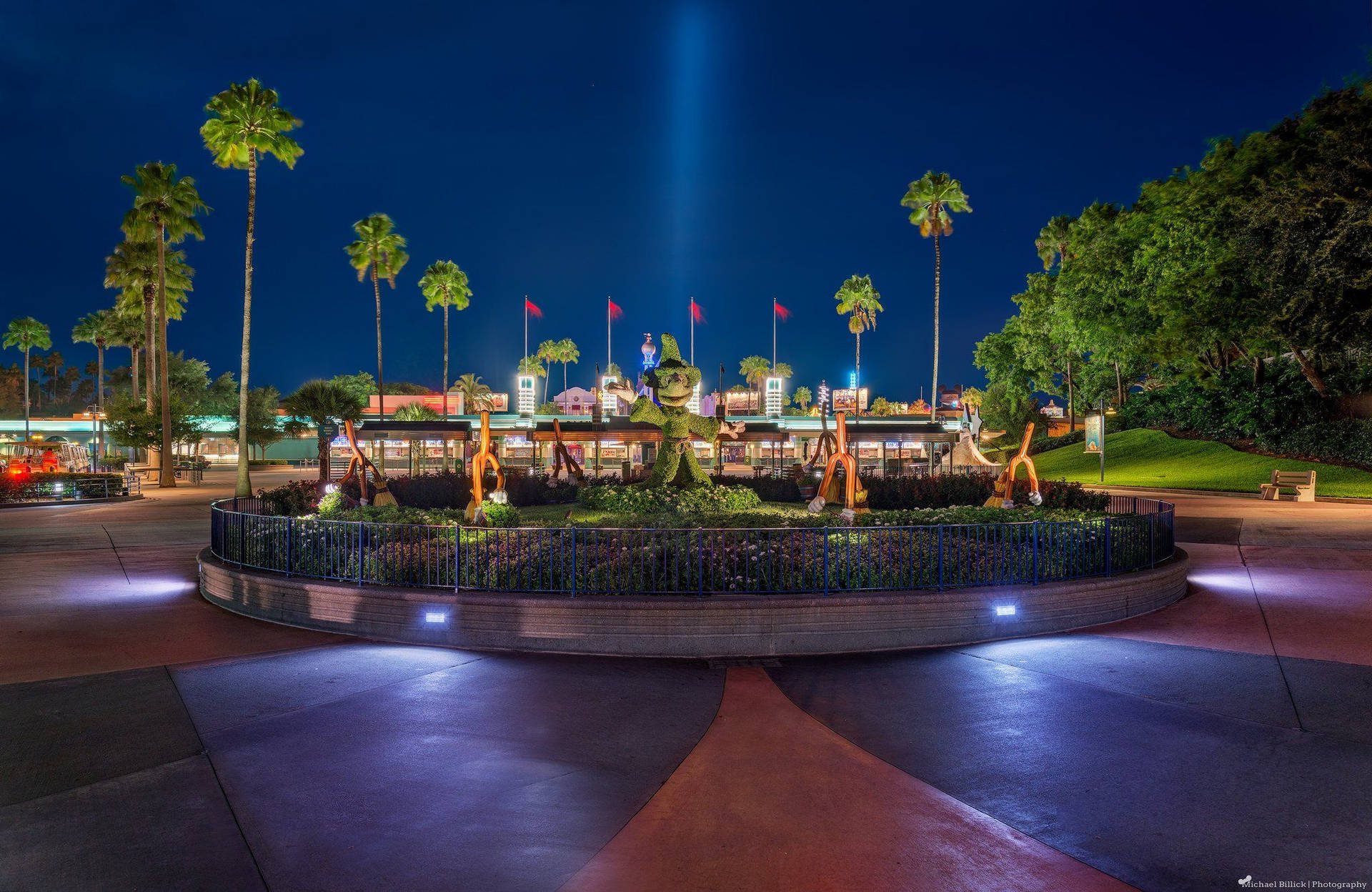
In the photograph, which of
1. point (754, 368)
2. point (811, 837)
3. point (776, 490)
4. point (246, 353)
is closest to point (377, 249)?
point (246, 353)

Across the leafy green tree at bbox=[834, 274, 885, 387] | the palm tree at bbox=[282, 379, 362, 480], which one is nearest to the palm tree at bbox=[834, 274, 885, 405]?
the leafy green tree at bbox=[834, 274, 885, 387]

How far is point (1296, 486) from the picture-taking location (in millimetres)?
30719

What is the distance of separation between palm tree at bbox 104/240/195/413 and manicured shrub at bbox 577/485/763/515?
3858 cm

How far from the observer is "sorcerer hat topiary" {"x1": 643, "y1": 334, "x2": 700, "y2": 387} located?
17.0 metres

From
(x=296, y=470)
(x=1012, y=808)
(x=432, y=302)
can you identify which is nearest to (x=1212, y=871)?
(x=1012, y=808)

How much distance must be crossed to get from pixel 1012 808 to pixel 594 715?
3.31m

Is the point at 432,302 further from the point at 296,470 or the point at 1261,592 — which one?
the point at 1261,592

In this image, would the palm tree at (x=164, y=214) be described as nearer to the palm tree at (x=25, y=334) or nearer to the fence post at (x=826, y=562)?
the fence post at (x=826, y=562)

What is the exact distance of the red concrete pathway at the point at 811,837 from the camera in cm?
443

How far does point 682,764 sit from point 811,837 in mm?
1360

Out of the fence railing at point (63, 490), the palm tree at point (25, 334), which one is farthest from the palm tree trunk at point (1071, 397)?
the palm tree at point (25, 334)

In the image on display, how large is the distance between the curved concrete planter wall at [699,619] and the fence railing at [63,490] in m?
27.2

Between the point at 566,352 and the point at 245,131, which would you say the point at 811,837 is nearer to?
the point at 245,131

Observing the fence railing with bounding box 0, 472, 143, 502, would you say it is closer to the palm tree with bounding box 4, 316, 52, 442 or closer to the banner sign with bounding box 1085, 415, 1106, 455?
the banner sign with bounding box 1085, 415, 1106, 455
